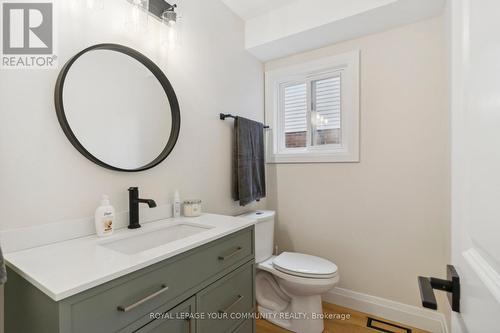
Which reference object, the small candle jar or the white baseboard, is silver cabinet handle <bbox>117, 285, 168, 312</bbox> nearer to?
the small candle jar

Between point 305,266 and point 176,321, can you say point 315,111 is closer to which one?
point 305,266

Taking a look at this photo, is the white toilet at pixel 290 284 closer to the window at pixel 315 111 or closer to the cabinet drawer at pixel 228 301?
the cabinet drawer at pixel 228 301

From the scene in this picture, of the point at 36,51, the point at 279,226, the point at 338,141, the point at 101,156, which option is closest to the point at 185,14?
the point at 36,51

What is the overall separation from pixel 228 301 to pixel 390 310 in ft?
4.55

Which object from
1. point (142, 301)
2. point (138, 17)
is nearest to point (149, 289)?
point (142, 301)

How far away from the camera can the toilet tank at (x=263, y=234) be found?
1.85 meters

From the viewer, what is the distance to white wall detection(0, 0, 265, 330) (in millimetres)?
905

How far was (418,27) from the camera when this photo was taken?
68.1 inches

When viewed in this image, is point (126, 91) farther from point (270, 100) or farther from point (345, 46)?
point (345, 46)

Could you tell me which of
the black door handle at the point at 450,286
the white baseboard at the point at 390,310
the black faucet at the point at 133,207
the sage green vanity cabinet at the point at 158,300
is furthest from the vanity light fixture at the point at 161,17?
the white baseboard at the point at 390,310

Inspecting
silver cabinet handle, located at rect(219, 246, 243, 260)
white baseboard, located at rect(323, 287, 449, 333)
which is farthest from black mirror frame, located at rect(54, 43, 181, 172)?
white baseboard, located at rect(323, 287, 449, 333)

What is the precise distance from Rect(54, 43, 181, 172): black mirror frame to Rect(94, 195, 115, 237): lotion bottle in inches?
7.5

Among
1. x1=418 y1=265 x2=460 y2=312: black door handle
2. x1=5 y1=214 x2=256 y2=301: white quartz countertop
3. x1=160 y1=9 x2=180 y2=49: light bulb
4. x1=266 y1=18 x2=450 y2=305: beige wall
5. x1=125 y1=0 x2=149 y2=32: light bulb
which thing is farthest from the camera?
x1=266 y1=18 x2=450 y2=305: beige wall

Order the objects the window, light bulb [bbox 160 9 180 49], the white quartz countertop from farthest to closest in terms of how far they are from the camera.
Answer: the window → light bulb [bbox 160 9 180 49] → the white quartz countertop
